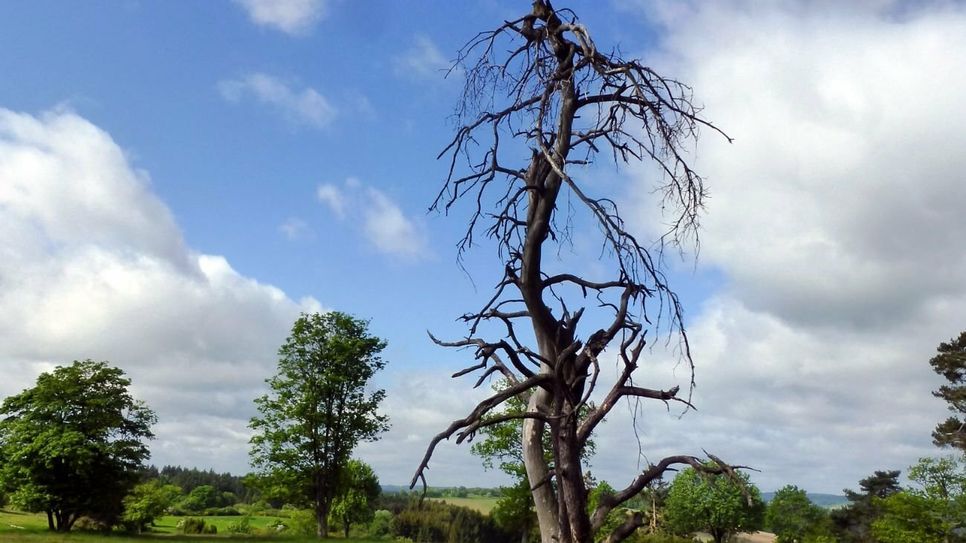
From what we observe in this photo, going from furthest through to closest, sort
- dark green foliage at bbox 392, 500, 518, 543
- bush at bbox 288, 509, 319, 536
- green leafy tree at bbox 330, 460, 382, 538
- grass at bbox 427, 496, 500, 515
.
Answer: grass at bbox 427, 496, 500, 515 → bush at bbox 288, 509, 319, 536 → dark green foliage at bbox 392, 500, 518, 543 → green leafy tree at bbox 330, 460, 382, 538

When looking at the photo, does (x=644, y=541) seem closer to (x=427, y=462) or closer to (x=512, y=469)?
(x=512, y=469)

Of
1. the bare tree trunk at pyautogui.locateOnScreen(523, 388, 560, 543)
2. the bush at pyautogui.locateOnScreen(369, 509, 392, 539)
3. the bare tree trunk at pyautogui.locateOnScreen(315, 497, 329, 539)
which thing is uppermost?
the bare tree trunk at pyautogui.locateOnScreen(523, 388, 560, 543)

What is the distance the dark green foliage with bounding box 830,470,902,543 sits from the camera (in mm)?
60594

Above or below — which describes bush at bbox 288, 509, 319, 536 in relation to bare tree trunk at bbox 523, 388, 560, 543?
below

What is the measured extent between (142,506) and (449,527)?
20014 millimetres

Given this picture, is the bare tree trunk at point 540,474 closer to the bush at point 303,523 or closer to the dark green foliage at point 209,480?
the bush at point 303,523

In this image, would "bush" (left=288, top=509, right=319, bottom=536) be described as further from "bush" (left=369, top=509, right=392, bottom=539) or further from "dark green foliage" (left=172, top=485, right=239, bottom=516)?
"dark green foliage" (left=172, top=485, right=239, bottom=516)

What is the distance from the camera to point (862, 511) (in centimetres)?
6769

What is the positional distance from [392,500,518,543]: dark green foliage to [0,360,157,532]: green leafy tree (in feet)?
55.9

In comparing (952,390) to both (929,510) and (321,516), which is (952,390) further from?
(321,516)

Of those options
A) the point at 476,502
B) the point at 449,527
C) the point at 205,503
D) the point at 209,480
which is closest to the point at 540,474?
the point at 449,527

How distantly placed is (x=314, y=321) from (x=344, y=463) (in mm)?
8477

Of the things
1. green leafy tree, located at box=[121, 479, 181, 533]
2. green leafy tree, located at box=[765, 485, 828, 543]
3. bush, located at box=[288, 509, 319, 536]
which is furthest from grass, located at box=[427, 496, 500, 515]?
green leafy tree, located at box=[765, 485, 828, 543]

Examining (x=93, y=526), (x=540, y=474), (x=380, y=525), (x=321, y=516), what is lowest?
(x=380, y=525)
